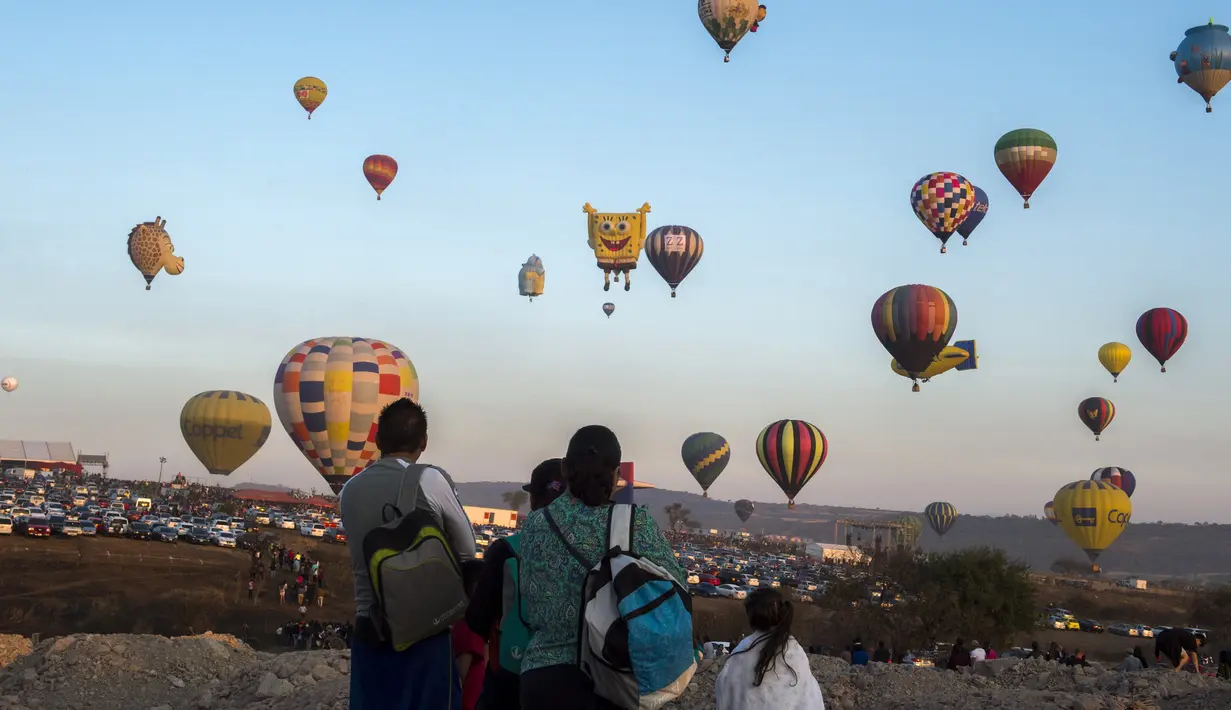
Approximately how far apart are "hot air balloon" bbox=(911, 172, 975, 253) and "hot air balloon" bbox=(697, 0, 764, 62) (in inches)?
372

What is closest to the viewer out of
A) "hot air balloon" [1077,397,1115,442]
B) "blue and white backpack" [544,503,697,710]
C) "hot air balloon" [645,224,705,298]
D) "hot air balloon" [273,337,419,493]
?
"blue and white backpack" [544,503,697,710]

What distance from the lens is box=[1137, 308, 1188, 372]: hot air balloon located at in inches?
1993

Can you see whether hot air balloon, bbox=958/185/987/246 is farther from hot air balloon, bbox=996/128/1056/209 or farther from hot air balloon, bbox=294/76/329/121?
hot air balloon, bbox=294/76/329/121

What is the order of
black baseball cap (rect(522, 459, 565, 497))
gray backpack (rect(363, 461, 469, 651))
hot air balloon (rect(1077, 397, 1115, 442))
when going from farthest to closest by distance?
hot air balloon (rect(1077, 397, 1115, 442)) → black baseball cap (rect(522, 459, 565, 497)) → gray backpack (rect(363, 461, 469, 651))

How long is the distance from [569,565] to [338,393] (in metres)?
29.2

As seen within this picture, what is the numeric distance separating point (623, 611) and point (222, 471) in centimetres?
4716

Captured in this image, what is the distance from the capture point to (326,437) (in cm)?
3288

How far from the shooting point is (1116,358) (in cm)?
6275

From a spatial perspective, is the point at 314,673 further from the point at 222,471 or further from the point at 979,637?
the point at 222,471

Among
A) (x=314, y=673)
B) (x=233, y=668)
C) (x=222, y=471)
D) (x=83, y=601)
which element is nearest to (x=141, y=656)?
(x=233, y=668)

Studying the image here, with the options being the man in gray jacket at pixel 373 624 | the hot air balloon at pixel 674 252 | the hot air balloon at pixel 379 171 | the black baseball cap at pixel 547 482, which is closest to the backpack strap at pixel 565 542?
the man in gray jacket at pixel 373 624

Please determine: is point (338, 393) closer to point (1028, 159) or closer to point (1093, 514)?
point (1028, 159)

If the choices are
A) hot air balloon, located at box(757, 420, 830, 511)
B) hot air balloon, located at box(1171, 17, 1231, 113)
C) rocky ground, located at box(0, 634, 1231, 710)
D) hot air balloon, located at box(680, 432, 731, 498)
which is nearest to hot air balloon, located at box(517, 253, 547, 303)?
hot air balloon, located at box(680, 432, 731, 498)

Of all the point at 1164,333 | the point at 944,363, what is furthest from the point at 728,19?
the point at 1164,333
